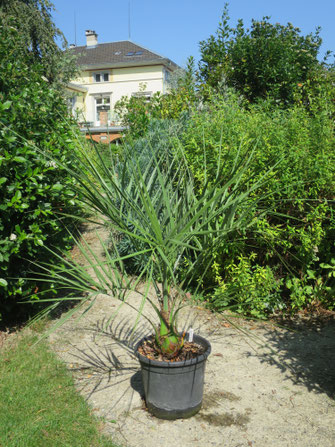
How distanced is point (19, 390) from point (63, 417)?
53cm

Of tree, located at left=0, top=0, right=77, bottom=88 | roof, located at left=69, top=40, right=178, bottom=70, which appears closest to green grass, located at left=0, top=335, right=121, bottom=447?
tree, located at left=0, top=0, right=77, bottom=88

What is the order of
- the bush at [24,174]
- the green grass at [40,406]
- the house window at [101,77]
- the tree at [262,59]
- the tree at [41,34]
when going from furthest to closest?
1. the house window at [101,77]
2. the tree at [41,34]
3. the tree at [262,59]
4. the bush at [24,174]
5. the green grass at [40,406]

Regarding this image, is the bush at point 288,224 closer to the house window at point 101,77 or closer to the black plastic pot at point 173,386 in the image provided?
the black plastic pot at point 173,386

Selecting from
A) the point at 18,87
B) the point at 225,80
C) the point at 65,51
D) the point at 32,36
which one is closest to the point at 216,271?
the point at 18,87

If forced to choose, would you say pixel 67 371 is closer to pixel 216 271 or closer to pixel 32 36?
pixel 216 271

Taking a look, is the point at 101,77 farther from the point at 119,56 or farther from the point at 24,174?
the point at 24,174

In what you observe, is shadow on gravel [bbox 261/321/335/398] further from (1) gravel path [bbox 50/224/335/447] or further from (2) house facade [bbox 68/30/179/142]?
(2) house facade [bbox 68/30/179/142]

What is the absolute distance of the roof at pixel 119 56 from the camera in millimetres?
29492

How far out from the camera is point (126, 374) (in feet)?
11.5

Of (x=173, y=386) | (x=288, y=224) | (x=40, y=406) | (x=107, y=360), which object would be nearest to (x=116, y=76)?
(x=288, y=224)

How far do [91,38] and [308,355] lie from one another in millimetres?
36314

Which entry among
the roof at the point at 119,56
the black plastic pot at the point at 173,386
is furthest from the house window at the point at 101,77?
the black plastic pot at the point at 173,386

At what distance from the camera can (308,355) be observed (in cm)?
383

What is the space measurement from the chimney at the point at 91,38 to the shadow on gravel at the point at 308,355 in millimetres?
35246
